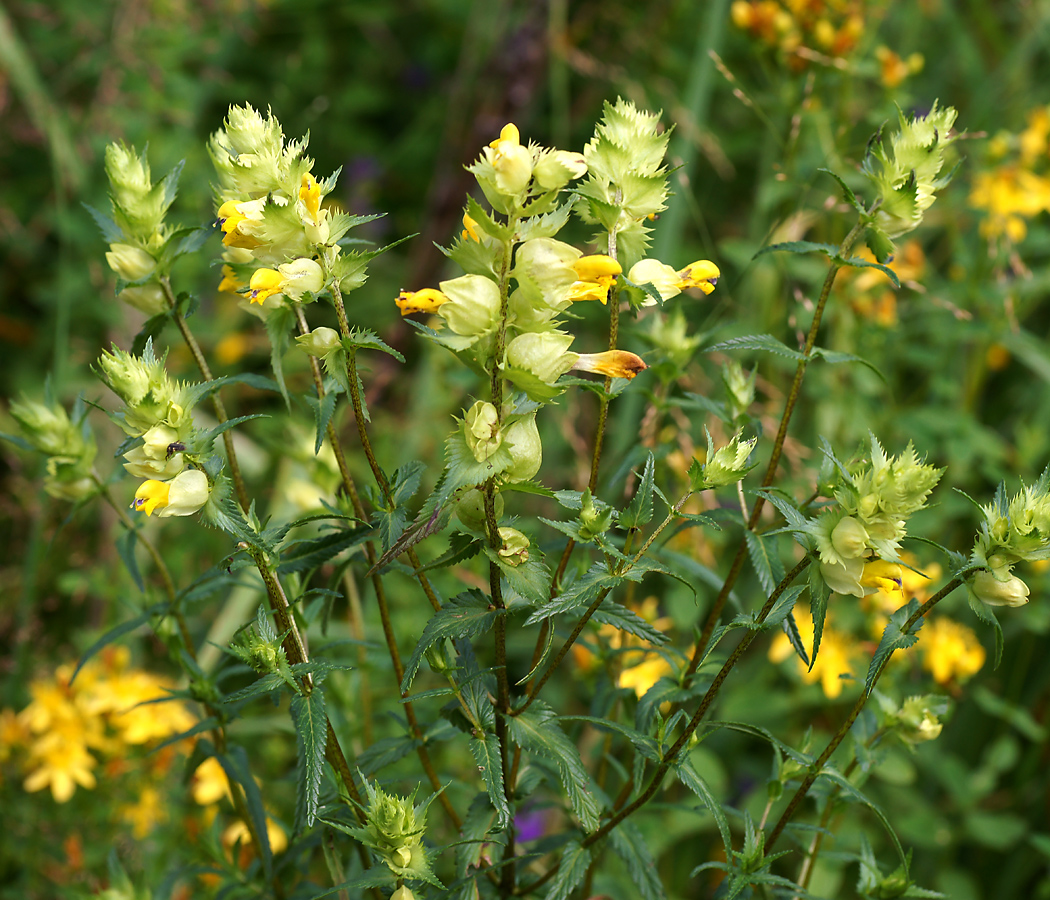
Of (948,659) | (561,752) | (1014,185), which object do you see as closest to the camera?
(561,752)

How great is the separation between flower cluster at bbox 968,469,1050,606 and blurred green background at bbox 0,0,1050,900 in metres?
0.52

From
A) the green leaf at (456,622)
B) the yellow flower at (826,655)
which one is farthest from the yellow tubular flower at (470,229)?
the yellow flower at (826,655)

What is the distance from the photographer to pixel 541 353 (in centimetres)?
70

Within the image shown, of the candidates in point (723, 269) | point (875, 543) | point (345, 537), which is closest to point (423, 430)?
point (723, 269)

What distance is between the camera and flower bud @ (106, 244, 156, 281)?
0.91 meters

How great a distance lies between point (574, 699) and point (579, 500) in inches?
55.2

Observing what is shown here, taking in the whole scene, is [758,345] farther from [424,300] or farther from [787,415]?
[424,300]

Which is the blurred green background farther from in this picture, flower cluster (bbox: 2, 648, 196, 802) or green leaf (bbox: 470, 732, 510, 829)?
green leaf (bbox: 470, 732, 510, 829)

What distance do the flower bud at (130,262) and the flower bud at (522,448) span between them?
482 millimetres

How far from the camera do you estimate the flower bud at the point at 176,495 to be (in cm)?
74

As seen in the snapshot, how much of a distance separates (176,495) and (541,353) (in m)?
0.34

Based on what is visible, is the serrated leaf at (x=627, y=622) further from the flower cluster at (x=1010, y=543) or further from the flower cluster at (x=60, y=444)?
the flower cluster at (x=60, y=444)

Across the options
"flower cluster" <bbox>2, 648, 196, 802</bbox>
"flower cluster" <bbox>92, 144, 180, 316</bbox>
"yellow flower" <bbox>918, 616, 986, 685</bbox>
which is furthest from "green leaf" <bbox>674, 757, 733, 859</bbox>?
"flower cluster" <bbox>2, 648, 196, 802</bbox>

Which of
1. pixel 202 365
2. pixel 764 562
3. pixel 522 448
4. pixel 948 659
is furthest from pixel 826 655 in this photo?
pixel 202 365
